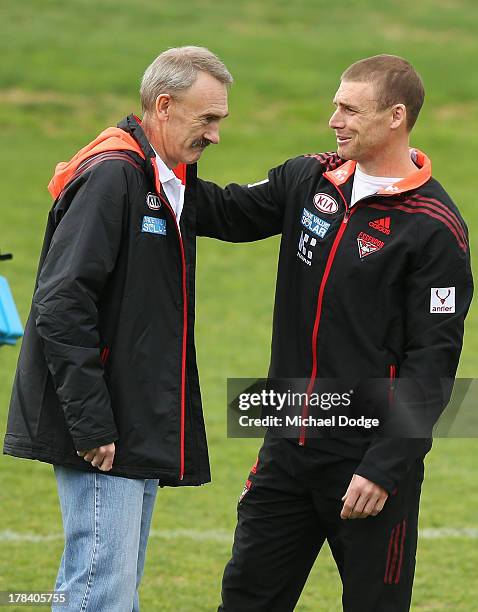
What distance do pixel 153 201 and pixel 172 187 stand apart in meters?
0.21

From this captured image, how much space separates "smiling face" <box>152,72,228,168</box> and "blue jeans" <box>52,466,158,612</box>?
1.06 metres

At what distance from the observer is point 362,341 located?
13.5ft

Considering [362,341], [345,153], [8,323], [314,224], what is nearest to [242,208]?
[314,224]

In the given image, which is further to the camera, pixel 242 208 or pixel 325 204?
pixel 242 208

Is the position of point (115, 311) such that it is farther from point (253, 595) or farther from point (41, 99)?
point (41, 99)

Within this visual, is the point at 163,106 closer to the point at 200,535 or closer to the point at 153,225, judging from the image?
the point at 153,225

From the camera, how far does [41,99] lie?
19.8 m

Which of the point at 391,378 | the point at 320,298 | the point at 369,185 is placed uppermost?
the point at 369,185

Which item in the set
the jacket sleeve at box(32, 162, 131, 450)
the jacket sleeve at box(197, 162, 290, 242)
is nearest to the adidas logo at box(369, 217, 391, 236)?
the jacket sleeve at box(197, 162, 290, 242)

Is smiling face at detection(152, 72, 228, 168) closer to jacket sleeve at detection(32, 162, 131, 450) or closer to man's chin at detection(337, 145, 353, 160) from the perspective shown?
jacket sleeve at detection(32, 162, 131, 450)

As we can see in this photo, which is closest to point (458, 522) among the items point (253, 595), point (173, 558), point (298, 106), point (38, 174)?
point (173, 558)

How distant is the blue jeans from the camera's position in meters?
3.81

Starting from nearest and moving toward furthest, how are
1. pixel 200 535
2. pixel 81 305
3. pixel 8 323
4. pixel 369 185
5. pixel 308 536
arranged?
pixel 81 305
pixel 369 185
pixel 308 536
pixel 8 323
pixel 200 535

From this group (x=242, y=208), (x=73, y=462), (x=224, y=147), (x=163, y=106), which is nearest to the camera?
(x=73, y=462)
